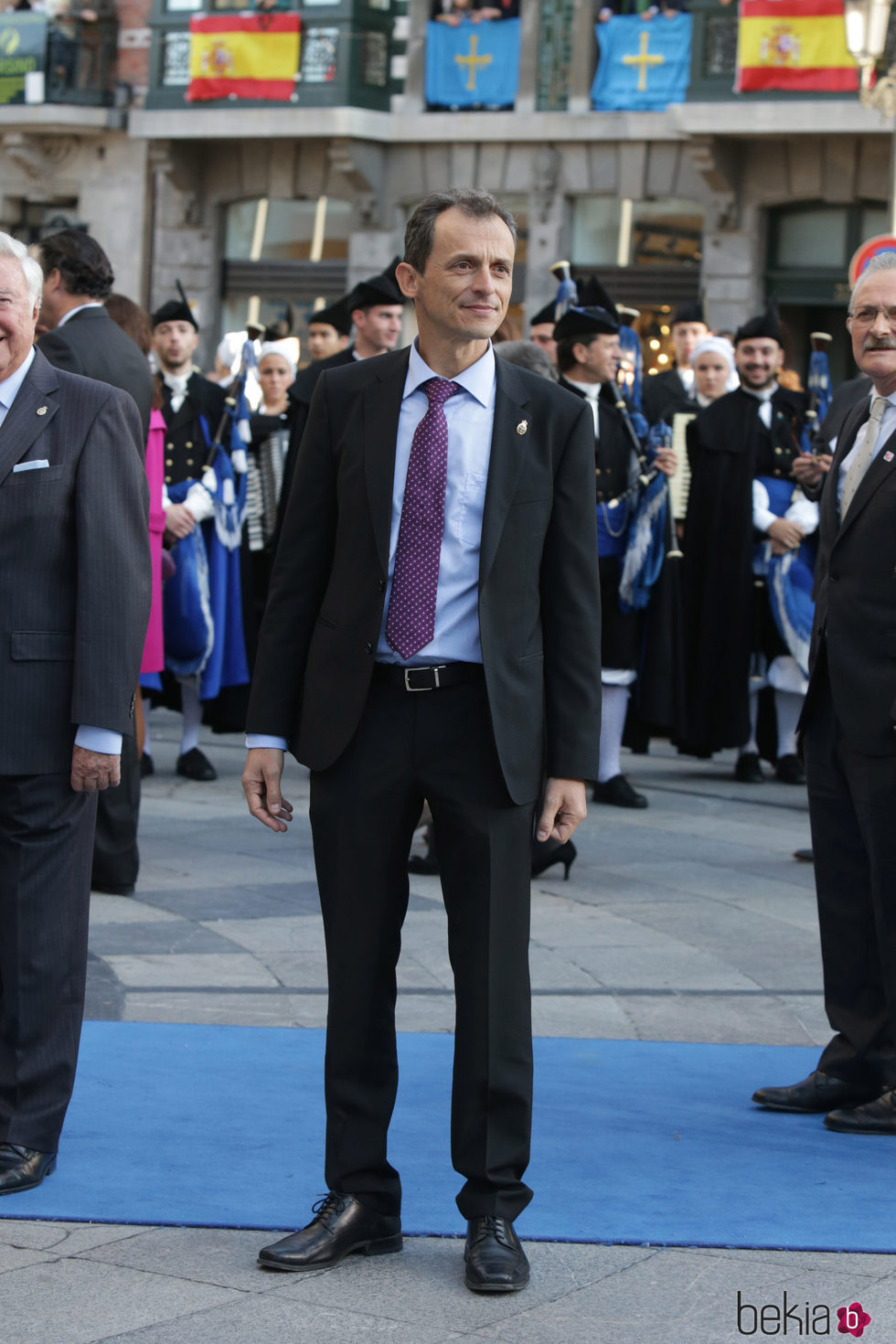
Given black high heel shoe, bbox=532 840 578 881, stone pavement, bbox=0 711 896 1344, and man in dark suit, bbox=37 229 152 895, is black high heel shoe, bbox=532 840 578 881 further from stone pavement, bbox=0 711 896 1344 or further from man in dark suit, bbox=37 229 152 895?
man in dark suit, bbox=37 229 152 895

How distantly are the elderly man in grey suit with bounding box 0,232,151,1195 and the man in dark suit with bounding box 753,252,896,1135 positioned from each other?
176 cm

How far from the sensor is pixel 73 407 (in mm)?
4820

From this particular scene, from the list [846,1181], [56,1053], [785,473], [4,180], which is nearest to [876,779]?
[846,1181]

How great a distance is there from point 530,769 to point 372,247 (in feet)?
77.9

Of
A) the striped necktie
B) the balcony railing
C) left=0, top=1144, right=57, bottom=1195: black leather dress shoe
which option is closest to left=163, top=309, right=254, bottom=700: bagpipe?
the striped necktie

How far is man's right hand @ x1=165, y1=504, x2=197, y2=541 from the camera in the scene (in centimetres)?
1009

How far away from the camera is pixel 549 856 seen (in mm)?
8227

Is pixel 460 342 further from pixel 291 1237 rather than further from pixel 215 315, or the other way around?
pixel 215 315

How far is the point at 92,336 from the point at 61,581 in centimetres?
264

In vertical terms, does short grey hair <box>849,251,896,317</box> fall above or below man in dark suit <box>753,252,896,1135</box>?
above

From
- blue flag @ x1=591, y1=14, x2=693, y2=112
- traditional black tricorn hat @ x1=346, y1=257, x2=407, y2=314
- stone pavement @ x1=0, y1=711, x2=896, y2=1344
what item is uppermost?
blue flag @ x1=591, y1=14, x2=693, y2=112

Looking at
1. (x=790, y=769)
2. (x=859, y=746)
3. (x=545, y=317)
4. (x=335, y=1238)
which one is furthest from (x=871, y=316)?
(x=545, y=317)

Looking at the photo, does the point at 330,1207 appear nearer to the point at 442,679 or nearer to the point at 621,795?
the point at 442,679

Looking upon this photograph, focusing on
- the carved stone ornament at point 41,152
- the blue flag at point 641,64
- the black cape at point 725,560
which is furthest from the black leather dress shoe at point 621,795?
the carved stone ornament at point 41,152
